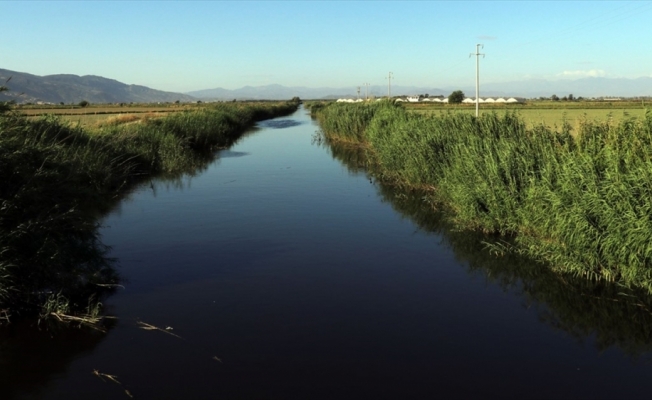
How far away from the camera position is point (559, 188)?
10.1 metres

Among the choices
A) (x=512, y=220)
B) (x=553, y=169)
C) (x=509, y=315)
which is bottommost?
(x=509, y=315)

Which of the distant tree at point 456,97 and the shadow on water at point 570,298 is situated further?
the distant tree at point 456,97

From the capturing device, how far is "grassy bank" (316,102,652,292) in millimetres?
8492

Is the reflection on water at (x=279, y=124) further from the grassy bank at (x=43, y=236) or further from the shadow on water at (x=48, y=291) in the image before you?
the shadow on water at (x=48, y=291)

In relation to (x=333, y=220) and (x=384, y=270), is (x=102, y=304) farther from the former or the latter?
(x=333, y=220)

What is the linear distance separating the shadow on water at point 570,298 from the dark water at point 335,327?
0.03 meters

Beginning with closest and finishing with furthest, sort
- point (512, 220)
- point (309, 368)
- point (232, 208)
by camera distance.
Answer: point (309, 368), point (512, 220), point (232, 208)

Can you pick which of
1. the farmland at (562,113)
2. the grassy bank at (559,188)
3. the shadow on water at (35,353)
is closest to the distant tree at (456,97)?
the farmland at (562,113)

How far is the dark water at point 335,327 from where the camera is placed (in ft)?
20.6

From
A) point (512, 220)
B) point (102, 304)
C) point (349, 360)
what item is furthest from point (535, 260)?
point (102, 304)

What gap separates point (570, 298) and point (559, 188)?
236 cm

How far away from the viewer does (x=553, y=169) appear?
10758 millimetres

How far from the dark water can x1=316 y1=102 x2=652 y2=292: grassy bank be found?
1.76 ft

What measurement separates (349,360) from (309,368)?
1.85 ft
